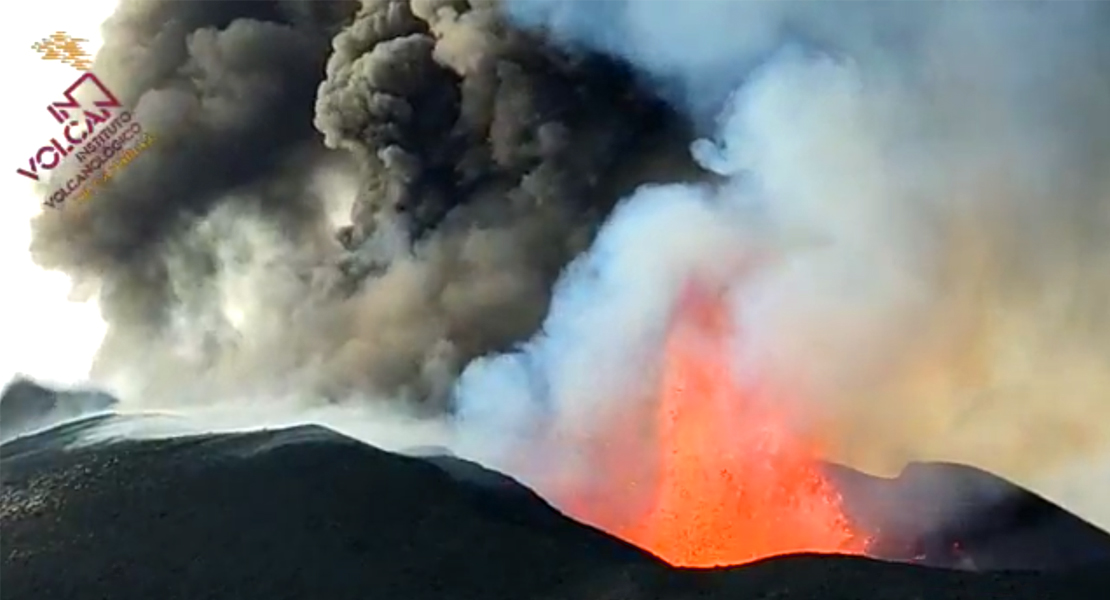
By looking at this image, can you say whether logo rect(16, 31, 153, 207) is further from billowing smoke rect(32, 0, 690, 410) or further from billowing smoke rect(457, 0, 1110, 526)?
billowing smoke rect(457, 0, 1110, 526)

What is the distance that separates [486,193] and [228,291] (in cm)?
327

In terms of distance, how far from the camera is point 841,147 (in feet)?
41.2

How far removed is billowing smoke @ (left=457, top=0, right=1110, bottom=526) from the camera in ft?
38.9

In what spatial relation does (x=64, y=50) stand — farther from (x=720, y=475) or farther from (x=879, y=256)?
(x=879, y=256)

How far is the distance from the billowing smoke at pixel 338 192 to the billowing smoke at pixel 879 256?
1.23 m

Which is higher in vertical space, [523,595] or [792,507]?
[792,507]

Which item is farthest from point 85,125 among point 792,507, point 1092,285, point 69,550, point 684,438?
point 1092,285

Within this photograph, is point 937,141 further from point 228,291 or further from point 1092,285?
point 228,291

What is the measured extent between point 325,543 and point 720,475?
376 cm

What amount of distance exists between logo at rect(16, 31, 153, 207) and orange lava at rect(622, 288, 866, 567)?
6048 mm

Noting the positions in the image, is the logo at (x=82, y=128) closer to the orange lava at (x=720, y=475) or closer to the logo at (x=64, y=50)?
the logo at (x=64, y=50)

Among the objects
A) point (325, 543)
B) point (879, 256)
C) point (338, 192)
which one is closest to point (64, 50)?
point (338, 192)

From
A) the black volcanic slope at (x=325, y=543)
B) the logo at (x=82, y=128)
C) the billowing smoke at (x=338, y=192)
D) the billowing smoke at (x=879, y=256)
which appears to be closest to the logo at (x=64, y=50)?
the logo at (x=82, y=128)

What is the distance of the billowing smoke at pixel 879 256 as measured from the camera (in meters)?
11.9
